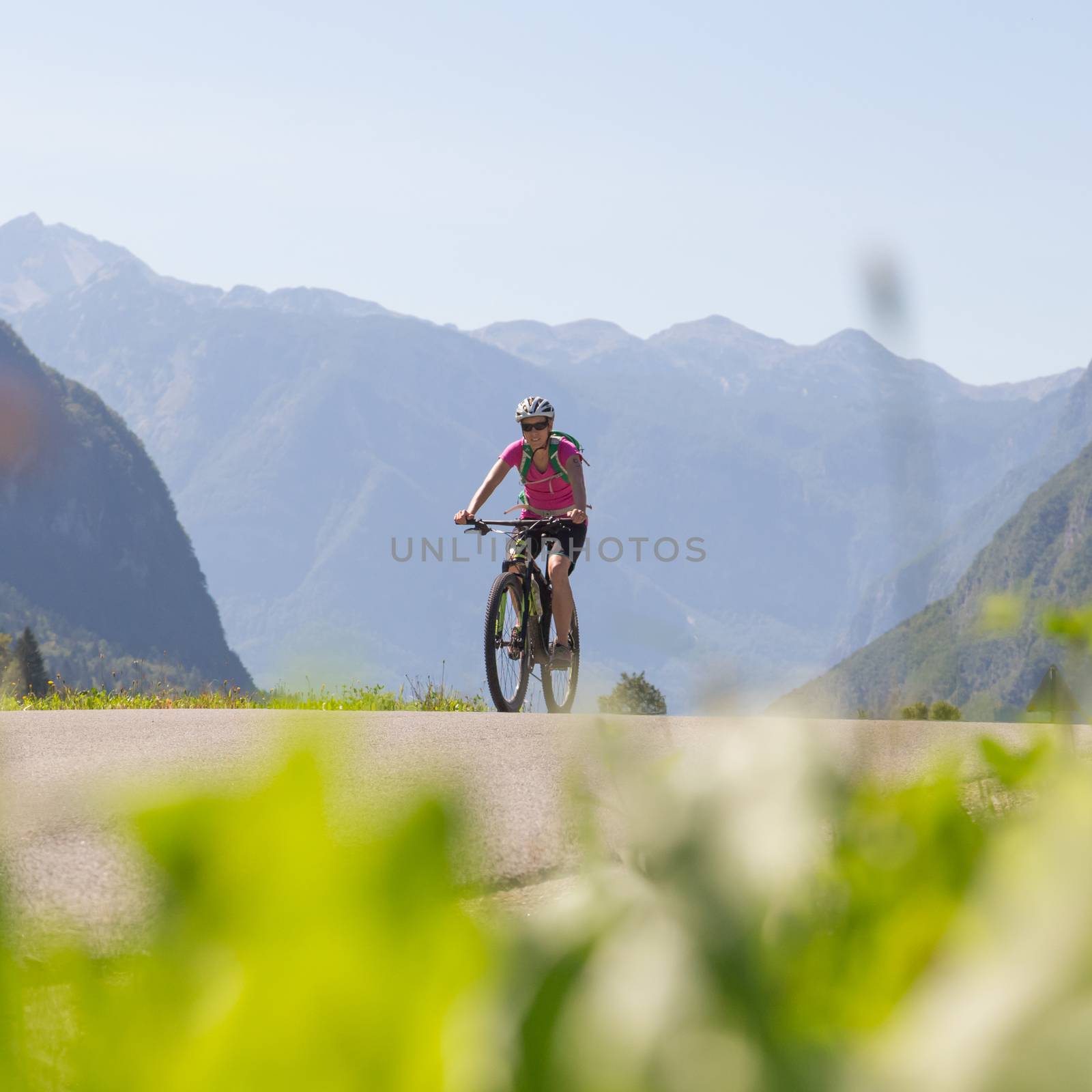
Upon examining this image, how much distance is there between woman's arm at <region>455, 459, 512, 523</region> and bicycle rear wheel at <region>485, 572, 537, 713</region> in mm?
441

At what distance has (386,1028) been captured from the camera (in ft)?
Result: 1.22

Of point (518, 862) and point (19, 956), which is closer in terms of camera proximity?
point (19, 956)

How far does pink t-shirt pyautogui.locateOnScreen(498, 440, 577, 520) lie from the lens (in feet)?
26.6

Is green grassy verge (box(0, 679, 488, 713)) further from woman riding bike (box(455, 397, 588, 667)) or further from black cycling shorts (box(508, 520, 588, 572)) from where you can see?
black cycling shorts (box(508, 520, 588, 572))

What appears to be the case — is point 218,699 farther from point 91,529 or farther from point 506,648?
point 91,529

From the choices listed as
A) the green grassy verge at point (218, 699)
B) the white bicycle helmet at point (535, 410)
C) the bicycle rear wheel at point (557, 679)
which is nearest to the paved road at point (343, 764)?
the bicycle rear wheel at point (557, 679)

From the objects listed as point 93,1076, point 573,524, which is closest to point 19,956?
point 93,1076

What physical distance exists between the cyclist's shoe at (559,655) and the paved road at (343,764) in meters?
1.79

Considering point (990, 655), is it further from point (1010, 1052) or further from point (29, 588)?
point (29, 588)

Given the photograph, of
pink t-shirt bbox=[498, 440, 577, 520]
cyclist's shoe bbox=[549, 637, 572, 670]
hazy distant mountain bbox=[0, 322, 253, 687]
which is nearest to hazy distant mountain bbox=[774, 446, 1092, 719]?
pink t-shirt bbox=[498, 440, 577, 520]

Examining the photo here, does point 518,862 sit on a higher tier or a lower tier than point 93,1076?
lower

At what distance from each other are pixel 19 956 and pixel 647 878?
0.84ft

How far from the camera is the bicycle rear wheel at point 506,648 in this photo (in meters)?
8.20

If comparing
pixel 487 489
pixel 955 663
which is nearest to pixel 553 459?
pixel 487 489
